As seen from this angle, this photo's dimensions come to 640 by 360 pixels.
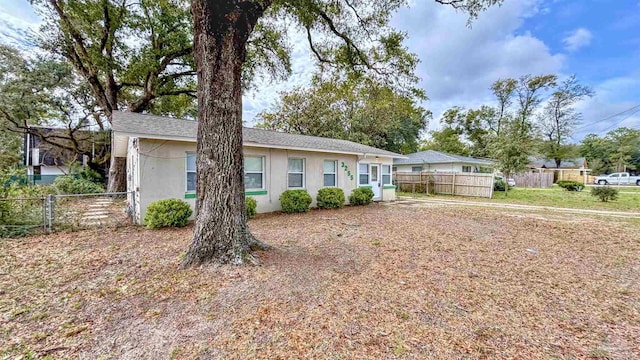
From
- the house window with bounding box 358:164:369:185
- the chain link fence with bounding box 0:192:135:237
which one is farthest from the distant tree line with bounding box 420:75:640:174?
the chain link fence with bounding box 0:192:135:237

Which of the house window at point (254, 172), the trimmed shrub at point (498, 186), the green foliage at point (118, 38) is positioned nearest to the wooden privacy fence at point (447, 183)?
the trimmed shrub at point (498, 186)

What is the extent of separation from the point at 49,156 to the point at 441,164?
3053cm

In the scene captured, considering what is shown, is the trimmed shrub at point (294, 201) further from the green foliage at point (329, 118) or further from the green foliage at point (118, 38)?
the green foliage at point (329, 118)

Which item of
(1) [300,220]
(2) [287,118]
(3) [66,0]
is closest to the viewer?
(1) [300,220]

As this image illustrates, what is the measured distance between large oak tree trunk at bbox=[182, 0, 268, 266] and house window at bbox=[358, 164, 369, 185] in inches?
384

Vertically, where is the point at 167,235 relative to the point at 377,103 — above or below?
below

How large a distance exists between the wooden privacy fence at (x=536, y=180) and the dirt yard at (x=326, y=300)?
28.3m

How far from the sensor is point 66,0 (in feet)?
35.3

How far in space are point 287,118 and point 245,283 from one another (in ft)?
71.1

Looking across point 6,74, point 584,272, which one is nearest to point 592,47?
point 584,272

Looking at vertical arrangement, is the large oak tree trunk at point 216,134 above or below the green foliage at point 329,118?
below

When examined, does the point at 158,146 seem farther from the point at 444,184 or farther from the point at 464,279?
the point at 444,184

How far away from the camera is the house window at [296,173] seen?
1087cm

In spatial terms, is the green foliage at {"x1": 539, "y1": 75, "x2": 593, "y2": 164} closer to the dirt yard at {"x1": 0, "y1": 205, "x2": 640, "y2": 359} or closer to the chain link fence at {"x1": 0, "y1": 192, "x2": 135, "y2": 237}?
the dirt yard at {"x1": 0, "y1": 205, "x2": 640, "y2": 359}
